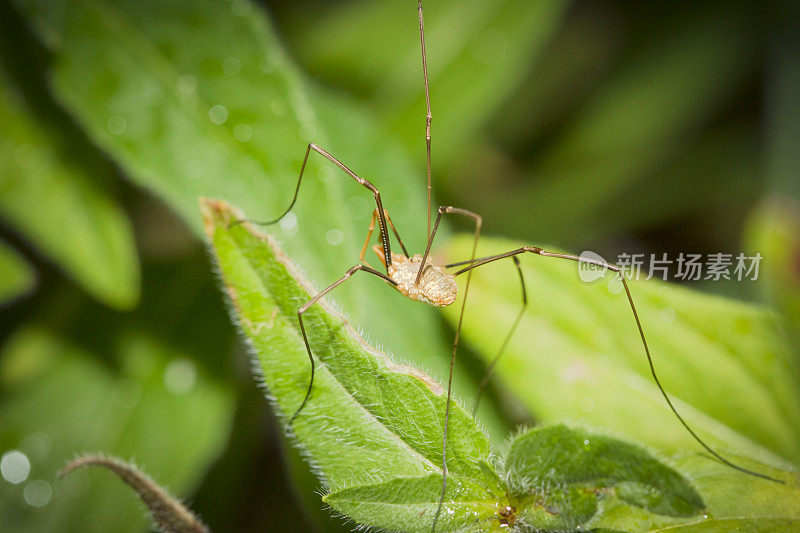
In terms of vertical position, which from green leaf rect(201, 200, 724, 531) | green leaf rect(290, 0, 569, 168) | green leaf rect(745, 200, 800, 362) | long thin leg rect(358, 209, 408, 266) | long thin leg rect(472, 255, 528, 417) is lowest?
green leaf rect(201, 200, 724, 531)

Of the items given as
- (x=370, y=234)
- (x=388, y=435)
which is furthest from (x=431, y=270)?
(x=388, y=435)

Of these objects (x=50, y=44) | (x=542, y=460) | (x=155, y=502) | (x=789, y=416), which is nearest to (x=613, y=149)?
(x=789, y=416)

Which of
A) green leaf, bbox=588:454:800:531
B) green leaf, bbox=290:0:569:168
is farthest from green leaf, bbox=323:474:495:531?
green leaf, bbox=290:0:569:168

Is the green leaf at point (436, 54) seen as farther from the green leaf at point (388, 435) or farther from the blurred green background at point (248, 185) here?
the green leaf at point (388, 435)

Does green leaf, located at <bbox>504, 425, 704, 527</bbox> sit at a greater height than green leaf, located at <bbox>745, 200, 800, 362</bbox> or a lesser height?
lesser

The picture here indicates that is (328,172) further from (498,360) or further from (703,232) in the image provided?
(703,232)

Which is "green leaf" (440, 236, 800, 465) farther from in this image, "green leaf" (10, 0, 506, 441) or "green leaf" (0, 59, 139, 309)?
"green leaf" (0, 59, 139, 309)

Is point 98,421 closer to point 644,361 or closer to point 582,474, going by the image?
point 582,474
